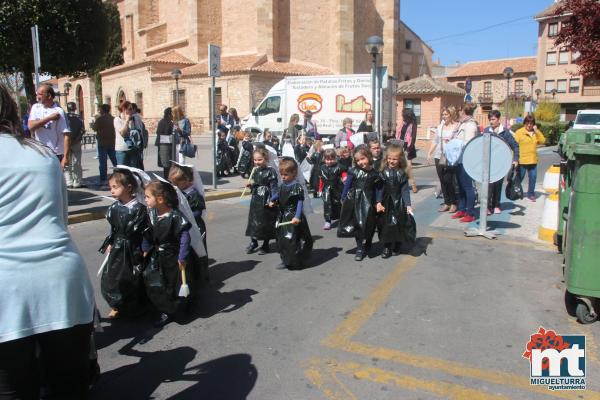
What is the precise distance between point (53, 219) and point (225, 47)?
3589 centimetres

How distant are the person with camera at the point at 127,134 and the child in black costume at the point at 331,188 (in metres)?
4.27

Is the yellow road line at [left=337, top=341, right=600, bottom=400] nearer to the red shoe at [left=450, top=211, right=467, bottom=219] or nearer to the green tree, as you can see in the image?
the red shoe at [left=450, top=211, right=467, bottom=219]

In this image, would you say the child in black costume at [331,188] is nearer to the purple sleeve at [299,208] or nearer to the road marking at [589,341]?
the purple sleeve at [299,208]

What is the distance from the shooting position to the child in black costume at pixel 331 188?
825 centimetres

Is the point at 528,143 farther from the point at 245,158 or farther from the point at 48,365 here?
the point at 48,365

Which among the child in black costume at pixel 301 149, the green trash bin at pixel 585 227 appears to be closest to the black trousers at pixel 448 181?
the child in black costume at pixel 301 149

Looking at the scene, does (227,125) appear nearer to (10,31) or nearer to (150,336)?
(10,31)

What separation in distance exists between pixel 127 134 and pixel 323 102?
10.9 meters

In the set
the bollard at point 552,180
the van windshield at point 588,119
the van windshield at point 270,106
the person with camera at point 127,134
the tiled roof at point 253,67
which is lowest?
the bollard at point 552,180

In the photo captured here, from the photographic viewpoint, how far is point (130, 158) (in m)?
10.7

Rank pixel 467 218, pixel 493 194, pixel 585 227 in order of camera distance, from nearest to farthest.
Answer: pixel 585 227
pixel 467 218
pixel 493 194

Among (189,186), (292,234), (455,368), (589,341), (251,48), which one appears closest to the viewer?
(455,368)

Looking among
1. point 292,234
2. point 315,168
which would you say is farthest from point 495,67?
point 292,234

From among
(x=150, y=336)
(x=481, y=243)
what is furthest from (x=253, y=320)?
(x=481, y=243)
